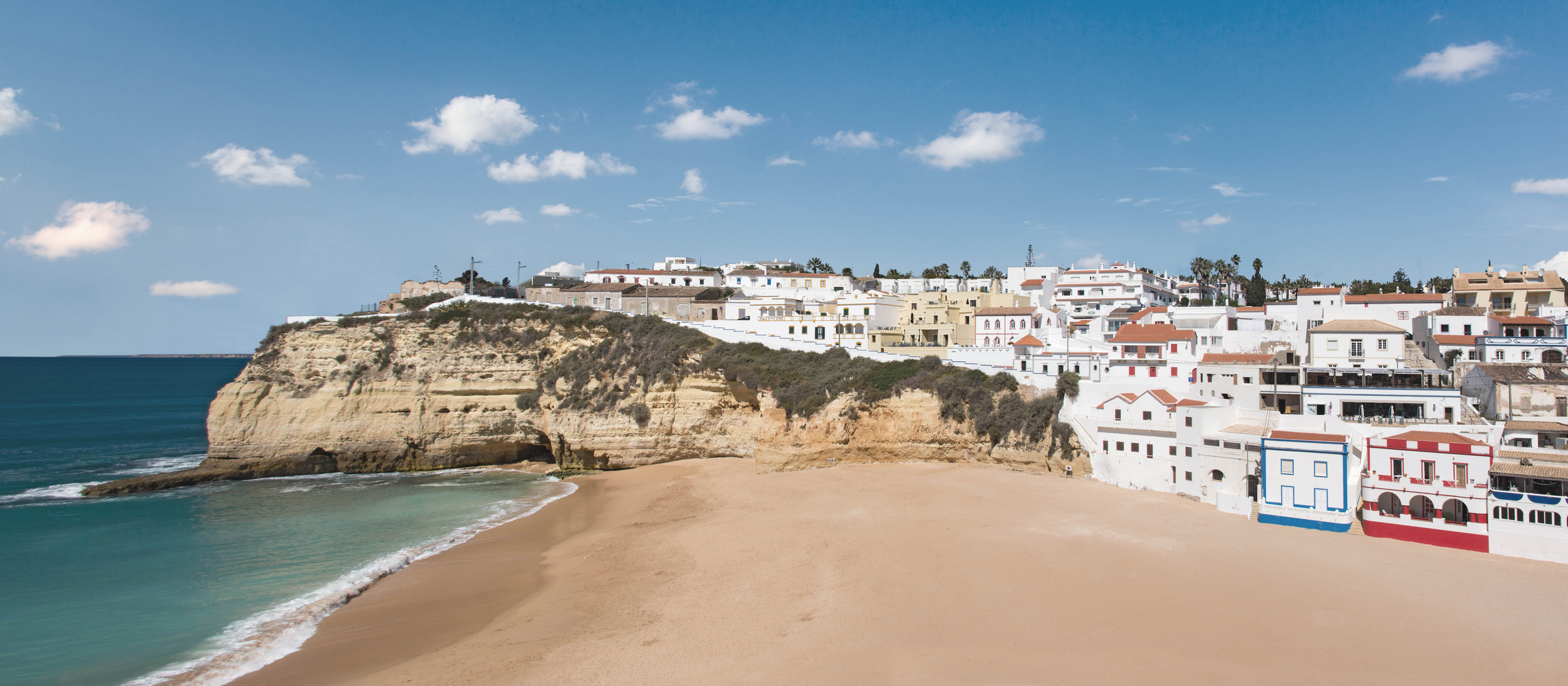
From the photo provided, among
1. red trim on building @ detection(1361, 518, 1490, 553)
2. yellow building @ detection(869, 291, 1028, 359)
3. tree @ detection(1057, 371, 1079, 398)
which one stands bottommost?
red trim on building @ detection(1361, 518, 1490, 553)

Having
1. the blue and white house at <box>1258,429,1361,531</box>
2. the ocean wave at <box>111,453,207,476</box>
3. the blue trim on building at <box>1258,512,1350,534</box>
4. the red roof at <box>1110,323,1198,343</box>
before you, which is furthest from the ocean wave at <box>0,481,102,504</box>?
the blue and white house at <box>1258,429,1361,531</box>

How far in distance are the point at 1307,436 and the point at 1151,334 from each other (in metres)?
9.86

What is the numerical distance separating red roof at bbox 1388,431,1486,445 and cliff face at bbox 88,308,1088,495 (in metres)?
19.1

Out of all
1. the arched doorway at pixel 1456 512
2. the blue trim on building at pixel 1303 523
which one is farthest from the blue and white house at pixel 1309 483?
the arched doorway at pixel 1456 512

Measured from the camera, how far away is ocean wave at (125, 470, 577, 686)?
49.6 feet

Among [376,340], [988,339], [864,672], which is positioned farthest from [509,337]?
[864,672]

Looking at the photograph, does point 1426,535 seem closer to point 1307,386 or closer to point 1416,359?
point 1307,386

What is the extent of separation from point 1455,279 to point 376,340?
6201cm

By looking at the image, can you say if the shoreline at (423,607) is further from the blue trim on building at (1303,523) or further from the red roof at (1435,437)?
the red roof at (1435,437)

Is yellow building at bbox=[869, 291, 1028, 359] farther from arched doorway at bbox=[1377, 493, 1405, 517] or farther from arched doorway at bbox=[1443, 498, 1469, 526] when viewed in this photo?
arched doorway at bbox=[1443, 498, 1469, 526]

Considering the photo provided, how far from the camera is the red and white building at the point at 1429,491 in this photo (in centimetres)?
2025

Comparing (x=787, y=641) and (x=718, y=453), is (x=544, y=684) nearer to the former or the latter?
(x=787, y=641)

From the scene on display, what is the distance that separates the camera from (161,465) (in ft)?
139

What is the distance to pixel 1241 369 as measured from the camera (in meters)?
28.4
